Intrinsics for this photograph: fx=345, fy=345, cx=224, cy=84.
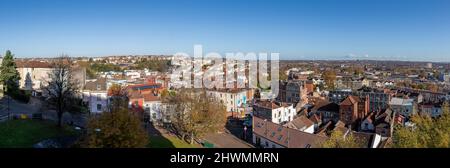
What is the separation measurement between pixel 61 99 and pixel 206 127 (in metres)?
8.39

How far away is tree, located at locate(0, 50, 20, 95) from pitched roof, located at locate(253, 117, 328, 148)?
18958 mm

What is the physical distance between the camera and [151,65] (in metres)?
88.6

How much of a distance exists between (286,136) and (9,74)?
2112 cm

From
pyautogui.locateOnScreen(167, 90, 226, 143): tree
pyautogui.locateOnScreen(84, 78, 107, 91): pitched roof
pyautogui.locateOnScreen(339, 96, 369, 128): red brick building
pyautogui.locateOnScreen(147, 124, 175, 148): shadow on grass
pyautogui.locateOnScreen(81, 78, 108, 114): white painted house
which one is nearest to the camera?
pyautogui.locateOnScreen(147, 124, 175, 148): shadow on grass

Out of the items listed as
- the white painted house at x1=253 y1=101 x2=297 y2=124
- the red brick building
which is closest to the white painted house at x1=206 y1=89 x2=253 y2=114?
the white painted house at x1=253 y1=101 x2=297 y2=124

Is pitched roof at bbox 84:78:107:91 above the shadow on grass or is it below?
above


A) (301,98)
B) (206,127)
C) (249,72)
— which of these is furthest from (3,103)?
(249,72)

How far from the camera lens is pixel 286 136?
2092 centimetres

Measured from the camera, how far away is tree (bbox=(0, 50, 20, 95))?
85.1 feet

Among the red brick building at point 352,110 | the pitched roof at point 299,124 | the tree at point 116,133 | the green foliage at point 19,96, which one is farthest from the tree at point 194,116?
the green foliage at point 19,96

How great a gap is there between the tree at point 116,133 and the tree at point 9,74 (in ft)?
61.0

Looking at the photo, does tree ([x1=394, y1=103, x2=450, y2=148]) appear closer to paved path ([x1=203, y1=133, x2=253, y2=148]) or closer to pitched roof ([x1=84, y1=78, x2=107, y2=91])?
paved path ([x1=203, y1=133, x2=253, y2=148])

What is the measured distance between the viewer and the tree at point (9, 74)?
85.1 feet
